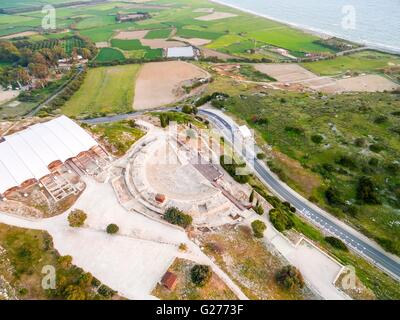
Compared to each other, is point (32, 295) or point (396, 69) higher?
point (396, 69)

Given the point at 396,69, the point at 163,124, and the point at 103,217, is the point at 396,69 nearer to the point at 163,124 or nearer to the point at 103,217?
the point at 163,124

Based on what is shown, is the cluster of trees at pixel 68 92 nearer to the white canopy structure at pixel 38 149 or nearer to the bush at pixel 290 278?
the white canopy structure at pixel 38 149

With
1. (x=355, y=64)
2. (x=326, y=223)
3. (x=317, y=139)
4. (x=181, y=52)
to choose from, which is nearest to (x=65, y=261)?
(x=326, y=223)

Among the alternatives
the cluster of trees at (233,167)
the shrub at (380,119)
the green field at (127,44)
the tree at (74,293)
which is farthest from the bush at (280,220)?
the green field at (127,44)

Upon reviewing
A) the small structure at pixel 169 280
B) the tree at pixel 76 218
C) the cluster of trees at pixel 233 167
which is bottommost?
the small structure at pixel 169 280

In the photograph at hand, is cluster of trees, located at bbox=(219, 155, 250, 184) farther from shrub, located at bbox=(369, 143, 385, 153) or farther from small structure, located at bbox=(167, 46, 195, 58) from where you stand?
small structure, located at bbox=(167, 46, 195, 58)
